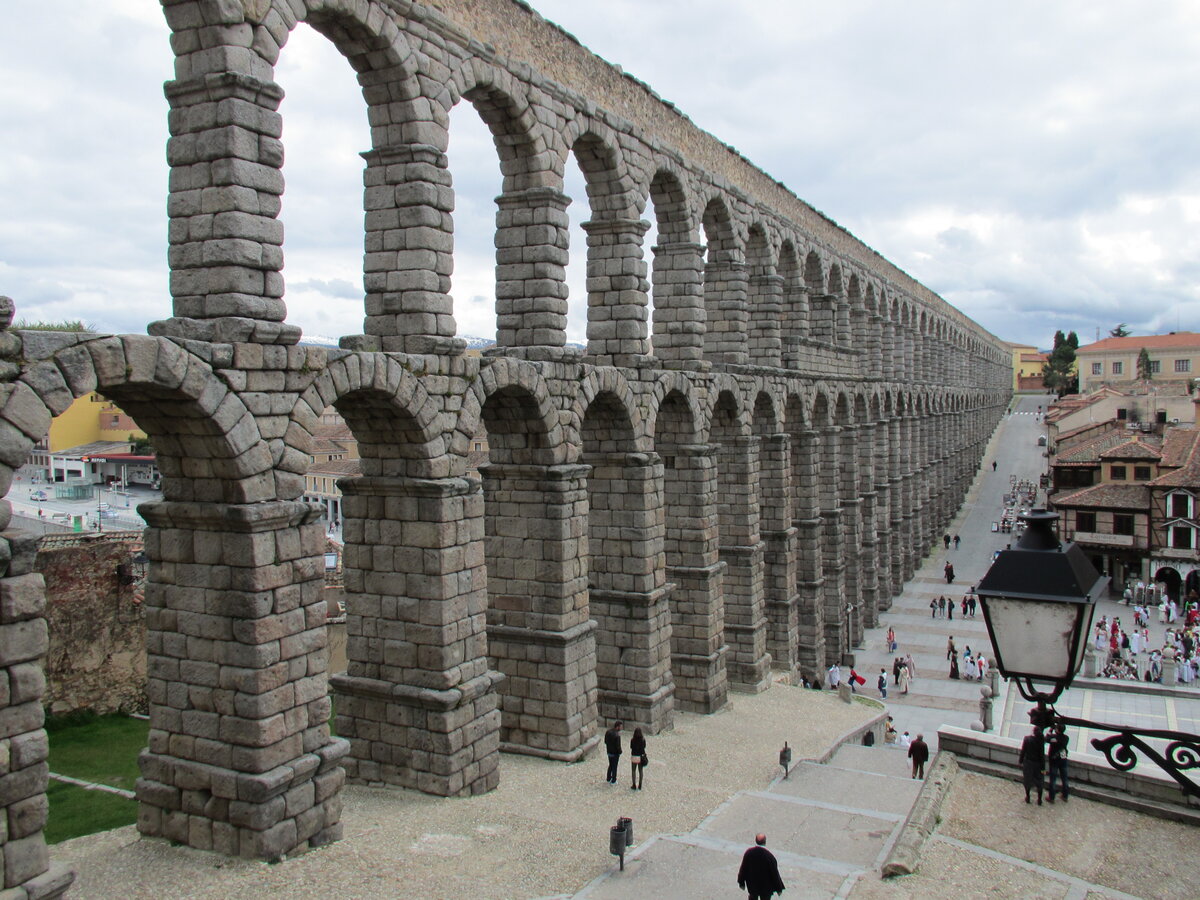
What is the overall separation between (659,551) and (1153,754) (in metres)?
13.4

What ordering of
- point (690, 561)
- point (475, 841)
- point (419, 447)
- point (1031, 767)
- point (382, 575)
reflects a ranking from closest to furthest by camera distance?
point (1031, 767)
point (475, 841)
point (419, 447)
point (382, 575)
point (690, 561)

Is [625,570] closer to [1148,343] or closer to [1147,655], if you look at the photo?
[1147,655]

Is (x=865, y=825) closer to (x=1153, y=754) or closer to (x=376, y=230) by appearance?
(x=1153, y=754)

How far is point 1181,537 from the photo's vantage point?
124 feet

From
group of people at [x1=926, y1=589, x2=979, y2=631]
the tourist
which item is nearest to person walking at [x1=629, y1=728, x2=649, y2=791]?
the tourist

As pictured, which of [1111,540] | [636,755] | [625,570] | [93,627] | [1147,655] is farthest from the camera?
[1111,540]

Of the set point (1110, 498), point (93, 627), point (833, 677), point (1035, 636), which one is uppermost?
point (1035, 636)

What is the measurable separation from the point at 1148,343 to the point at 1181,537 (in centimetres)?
6464

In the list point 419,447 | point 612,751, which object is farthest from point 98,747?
point 419,447

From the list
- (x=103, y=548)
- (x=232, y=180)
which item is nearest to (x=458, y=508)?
(x=232, y=180)

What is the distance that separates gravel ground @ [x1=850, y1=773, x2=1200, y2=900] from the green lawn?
42.6 ft

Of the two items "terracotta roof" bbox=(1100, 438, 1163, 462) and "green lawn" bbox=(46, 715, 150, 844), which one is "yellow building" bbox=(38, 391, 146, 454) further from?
"terracotta roof" bbox=(1100, 438, 1163, 462)

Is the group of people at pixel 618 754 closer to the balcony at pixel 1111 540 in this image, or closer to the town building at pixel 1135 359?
the balcony at pixel 1111 540

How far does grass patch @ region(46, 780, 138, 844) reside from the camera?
1583 centimetres
